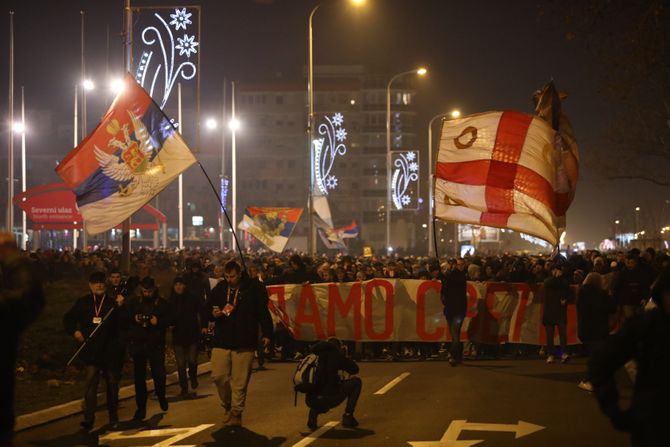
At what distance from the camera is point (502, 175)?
17.3 m

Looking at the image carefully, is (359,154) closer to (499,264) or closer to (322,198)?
(322,198)

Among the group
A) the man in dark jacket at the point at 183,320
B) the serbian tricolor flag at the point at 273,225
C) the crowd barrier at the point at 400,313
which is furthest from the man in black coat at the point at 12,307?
the serbian tricolor flag at the point at 273,225

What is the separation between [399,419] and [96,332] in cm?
375

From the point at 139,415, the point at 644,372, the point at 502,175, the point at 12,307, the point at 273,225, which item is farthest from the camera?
the point at 273,225

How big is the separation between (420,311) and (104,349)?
9.85 meters

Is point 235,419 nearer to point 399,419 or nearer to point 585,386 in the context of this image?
point 399,419

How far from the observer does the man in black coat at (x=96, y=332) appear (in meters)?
10.9

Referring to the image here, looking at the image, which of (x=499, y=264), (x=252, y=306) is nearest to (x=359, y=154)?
(x=499, y=264)

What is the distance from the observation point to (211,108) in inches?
5477

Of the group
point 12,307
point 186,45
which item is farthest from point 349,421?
point 186,45

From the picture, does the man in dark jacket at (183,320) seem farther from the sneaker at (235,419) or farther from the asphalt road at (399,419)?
the sneaker at (235,419)

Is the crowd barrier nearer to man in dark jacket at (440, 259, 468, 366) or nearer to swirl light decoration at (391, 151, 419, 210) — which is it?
man in dark jacket at (440, 259, 468, 366)

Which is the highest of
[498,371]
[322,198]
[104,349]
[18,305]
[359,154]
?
[359,154]

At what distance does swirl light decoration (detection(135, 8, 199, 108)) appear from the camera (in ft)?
83.1
